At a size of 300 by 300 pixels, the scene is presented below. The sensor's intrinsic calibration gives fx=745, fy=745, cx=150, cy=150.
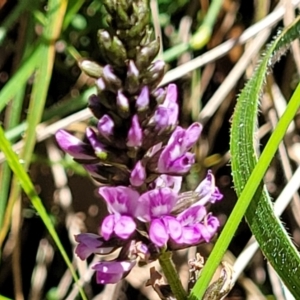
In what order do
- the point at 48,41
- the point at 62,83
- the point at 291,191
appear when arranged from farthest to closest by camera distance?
the point at 62,83, the point at 291,191, the point at 48,41

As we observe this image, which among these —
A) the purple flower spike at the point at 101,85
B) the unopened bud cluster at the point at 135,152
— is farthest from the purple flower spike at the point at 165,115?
the purple flower spike at the point at 101,85

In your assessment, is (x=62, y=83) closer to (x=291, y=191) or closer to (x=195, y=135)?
(x=291, y=191)

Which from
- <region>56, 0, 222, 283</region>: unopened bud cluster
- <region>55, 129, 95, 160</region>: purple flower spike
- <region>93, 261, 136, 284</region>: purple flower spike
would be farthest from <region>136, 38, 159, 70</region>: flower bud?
<region>93, 261, 136, 284</region>: purple flower spike

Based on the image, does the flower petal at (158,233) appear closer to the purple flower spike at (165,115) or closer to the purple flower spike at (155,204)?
the purple flower spike at (155,204)

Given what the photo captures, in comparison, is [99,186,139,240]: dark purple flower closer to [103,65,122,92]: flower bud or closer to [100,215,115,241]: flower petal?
[100,215,115,241]: flower petal

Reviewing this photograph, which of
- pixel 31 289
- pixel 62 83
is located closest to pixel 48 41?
pixel 62 83

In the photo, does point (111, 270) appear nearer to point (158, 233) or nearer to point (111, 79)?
point (158, 233)
